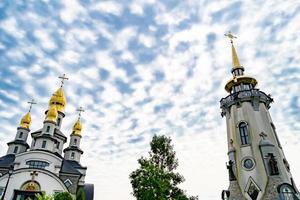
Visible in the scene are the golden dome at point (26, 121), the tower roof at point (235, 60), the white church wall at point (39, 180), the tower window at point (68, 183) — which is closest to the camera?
the white church wall at point (39, 180)

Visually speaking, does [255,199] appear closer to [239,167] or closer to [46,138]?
[239,167]

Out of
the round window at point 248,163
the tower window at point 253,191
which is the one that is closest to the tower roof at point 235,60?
Result: the round window at point 248,163

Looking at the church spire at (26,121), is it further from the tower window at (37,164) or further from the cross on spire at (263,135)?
the cross on spire at (263,135)

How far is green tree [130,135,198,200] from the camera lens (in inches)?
836

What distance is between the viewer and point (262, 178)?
22125mm

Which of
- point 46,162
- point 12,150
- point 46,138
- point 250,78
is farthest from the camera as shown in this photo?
point 12,150

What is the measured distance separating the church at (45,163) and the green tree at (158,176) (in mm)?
8124

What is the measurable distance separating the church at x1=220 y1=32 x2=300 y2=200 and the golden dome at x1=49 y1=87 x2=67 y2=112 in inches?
1063

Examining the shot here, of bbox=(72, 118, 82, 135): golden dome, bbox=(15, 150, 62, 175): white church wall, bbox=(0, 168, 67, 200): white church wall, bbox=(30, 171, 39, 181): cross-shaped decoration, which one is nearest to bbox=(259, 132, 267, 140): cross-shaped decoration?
bbox=(0, 168, 67, 200): white church wall

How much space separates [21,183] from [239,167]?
24.8 m

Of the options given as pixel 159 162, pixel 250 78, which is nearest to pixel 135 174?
pixel 159 162

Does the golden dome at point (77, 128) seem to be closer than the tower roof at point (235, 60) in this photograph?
No

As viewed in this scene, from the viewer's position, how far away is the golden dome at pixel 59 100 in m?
39.9

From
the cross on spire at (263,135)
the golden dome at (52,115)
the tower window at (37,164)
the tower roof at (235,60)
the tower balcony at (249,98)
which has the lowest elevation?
the tower window at (37,164)
